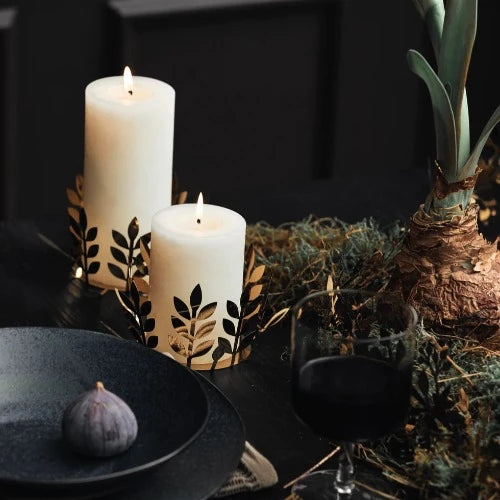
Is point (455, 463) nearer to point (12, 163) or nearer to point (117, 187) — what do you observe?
point (117, 187)

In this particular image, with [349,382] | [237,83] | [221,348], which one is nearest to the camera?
[349,382]

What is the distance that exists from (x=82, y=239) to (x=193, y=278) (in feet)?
0.64

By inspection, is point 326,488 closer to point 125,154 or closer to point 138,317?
point 138,317

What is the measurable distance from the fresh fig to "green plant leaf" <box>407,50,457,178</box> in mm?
364

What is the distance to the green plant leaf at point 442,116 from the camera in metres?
0.97

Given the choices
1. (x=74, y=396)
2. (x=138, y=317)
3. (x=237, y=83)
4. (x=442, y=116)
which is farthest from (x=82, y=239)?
(x=237, y=83)

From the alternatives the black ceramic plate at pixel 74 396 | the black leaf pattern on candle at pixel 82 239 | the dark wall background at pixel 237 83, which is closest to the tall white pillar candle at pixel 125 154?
the black leaf pattern on candle at pixel 82 239

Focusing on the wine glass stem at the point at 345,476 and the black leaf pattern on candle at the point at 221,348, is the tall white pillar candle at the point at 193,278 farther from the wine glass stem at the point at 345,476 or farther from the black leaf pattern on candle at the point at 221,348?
the wine glass stem at the point at 345,476

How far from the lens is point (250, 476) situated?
869 millimetres

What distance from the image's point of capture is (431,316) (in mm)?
1040

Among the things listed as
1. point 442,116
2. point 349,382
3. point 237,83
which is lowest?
point 237,83

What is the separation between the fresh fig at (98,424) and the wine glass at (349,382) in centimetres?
12

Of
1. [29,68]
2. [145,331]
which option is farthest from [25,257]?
[29,68]

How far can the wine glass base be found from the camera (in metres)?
0.86
